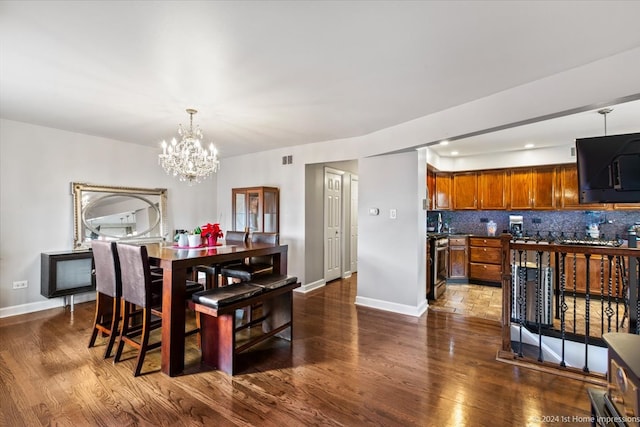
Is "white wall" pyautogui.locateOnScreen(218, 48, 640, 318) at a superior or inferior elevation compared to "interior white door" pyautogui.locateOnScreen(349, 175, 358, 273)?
superior

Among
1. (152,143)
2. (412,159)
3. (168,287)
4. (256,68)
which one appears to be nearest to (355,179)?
(412,159)

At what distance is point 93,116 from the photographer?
342 cm

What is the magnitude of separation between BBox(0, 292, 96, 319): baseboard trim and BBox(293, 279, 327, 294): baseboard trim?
3.08m

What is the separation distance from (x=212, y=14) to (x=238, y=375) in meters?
2.52

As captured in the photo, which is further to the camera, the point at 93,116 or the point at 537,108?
the point at 93,116

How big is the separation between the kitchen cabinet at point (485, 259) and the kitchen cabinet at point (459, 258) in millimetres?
88

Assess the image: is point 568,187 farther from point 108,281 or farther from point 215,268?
point 108,281

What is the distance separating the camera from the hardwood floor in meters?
1.85

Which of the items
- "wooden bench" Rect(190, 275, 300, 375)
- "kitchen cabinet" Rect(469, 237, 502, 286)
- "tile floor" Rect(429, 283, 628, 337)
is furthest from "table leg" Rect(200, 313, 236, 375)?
"kitchen cabinet" Rect(469, 237, 502, 286)

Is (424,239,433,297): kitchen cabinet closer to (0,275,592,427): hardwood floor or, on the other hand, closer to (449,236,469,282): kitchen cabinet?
(0,275,592,427): hardwood floor

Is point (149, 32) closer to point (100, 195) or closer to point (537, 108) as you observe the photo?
point (537, 108)

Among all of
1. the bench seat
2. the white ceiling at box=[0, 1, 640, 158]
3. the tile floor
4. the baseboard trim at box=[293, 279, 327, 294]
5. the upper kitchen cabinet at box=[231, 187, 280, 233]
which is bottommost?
the tile floor

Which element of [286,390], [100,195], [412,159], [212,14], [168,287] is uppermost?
[212,14]

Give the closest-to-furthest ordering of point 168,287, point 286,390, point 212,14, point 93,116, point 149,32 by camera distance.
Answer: point 212,14 < point 149,32 < point 286,390 < point 168,287 < point 93,116
